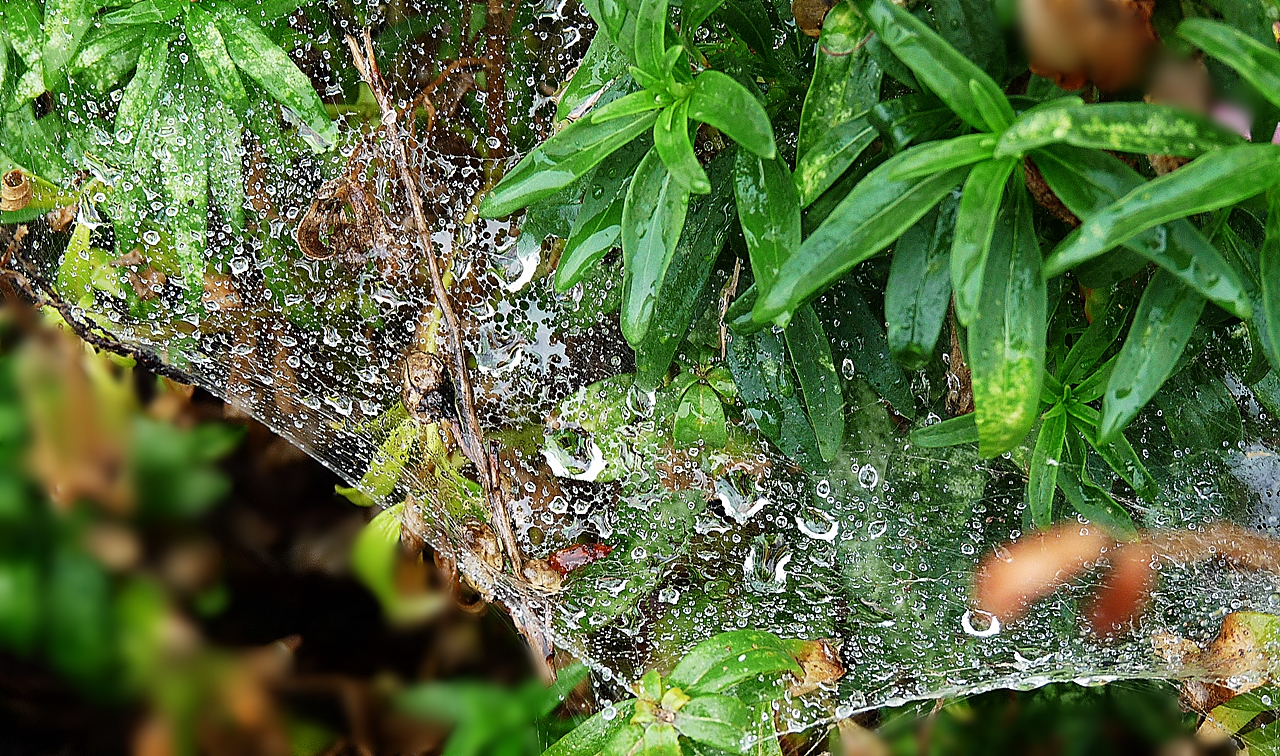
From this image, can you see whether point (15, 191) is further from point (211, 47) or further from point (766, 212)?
point (766, 212)

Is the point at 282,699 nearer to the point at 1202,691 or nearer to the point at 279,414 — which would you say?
the point at 279,414

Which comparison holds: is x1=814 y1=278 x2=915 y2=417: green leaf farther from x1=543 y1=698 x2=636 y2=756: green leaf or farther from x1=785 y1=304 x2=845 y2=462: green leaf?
x1=543 y1=698 x2=636 y2=756: green leaf

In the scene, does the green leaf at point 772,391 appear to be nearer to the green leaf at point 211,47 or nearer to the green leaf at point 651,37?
the green leaf at point 651,37

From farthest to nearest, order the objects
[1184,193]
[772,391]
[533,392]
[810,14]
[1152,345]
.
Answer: [533,392]
[772,391]
[810,14]
[1152,345]
[1184,193]

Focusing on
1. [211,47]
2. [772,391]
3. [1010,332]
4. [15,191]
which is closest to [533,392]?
[772,391]

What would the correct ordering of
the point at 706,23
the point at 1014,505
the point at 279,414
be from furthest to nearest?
the point at 279,414 → the point at 1014,505 → the point at 706,23

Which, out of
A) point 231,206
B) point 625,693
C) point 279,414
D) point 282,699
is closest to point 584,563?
point 625,693

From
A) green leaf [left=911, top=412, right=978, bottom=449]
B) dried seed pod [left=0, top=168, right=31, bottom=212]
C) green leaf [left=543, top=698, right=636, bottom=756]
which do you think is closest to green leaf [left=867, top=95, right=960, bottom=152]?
green leaf [left=911, top=412, right=978, bottom=449]
